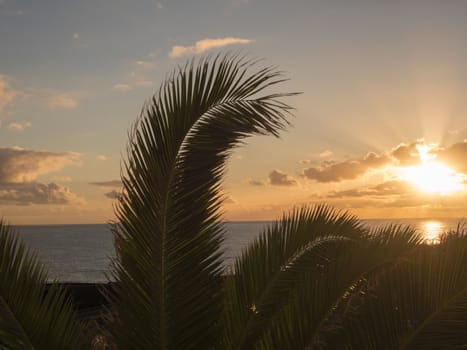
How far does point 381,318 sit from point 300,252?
1.05 meters

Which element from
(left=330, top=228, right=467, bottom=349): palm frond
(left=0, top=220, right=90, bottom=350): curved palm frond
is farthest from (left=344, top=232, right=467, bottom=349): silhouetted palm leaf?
(left=0, top=220, right=90, bottom=350): curved palm frond

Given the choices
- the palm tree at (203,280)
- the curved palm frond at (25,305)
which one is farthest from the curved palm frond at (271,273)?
the curved palm frond at (25,305)

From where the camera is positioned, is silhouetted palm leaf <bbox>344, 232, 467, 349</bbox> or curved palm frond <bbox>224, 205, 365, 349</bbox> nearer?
silhouetted palm leaf <bbox>344, 232, 467, 349</bbox>

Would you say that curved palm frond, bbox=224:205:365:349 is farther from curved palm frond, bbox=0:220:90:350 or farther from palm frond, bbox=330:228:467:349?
curved palm frond, bbox=0:220:90:350

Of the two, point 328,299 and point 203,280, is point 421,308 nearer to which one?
point 328,299

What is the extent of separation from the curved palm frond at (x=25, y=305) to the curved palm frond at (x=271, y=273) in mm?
1327

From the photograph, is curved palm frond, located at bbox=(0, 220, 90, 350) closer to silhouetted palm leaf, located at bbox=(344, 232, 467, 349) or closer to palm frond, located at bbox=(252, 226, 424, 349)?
palm frond, located at bbox=(252, 226, 424, 349)

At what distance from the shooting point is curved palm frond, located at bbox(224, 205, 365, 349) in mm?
4895

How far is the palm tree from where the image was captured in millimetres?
3928

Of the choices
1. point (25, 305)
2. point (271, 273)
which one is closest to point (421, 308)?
point (271, 273)

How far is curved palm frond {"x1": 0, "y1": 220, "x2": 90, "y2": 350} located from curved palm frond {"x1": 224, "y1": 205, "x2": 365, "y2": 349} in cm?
133

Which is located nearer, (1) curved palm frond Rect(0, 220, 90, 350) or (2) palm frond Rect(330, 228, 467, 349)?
(1) curved palm frond Rect(0, 220, 90, 350)

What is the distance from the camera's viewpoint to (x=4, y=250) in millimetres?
3895

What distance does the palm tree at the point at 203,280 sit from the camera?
393 cm
